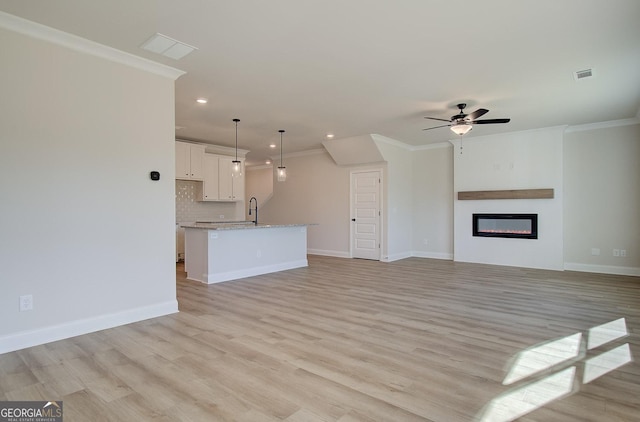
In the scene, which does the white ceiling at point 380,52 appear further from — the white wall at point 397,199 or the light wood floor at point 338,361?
the light wood floor at point 338,361

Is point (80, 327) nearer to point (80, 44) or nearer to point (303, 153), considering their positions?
point (80, 44)

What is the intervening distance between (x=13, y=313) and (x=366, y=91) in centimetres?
431

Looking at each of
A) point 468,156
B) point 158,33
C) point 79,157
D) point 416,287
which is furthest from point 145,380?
point 468,156

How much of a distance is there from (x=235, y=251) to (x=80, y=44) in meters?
3.56

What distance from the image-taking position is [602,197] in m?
6.22

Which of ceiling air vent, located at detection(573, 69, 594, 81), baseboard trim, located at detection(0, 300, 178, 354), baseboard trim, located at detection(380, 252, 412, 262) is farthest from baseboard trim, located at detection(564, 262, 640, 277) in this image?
baseboard trim, located at detection(0, 300, 178, 354)

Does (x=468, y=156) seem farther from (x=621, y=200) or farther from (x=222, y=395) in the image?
(x=222, y=395)

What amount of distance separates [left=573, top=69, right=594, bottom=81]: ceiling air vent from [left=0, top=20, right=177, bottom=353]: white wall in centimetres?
462

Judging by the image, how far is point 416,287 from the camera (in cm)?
514

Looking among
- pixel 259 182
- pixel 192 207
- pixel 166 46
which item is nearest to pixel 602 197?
pixel 166 46

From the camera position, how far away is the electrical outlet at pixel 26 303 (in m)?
2.84

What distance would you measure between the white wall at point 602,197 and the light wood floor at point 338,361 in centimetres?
178

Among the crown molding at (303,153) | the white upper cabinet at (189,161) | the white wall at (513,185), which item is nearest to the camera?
the white wall at (513,185)

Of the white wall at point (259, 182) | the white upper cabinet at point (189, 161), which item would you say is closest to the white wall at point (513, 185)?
the white upper cabinet at point (189, 161)
